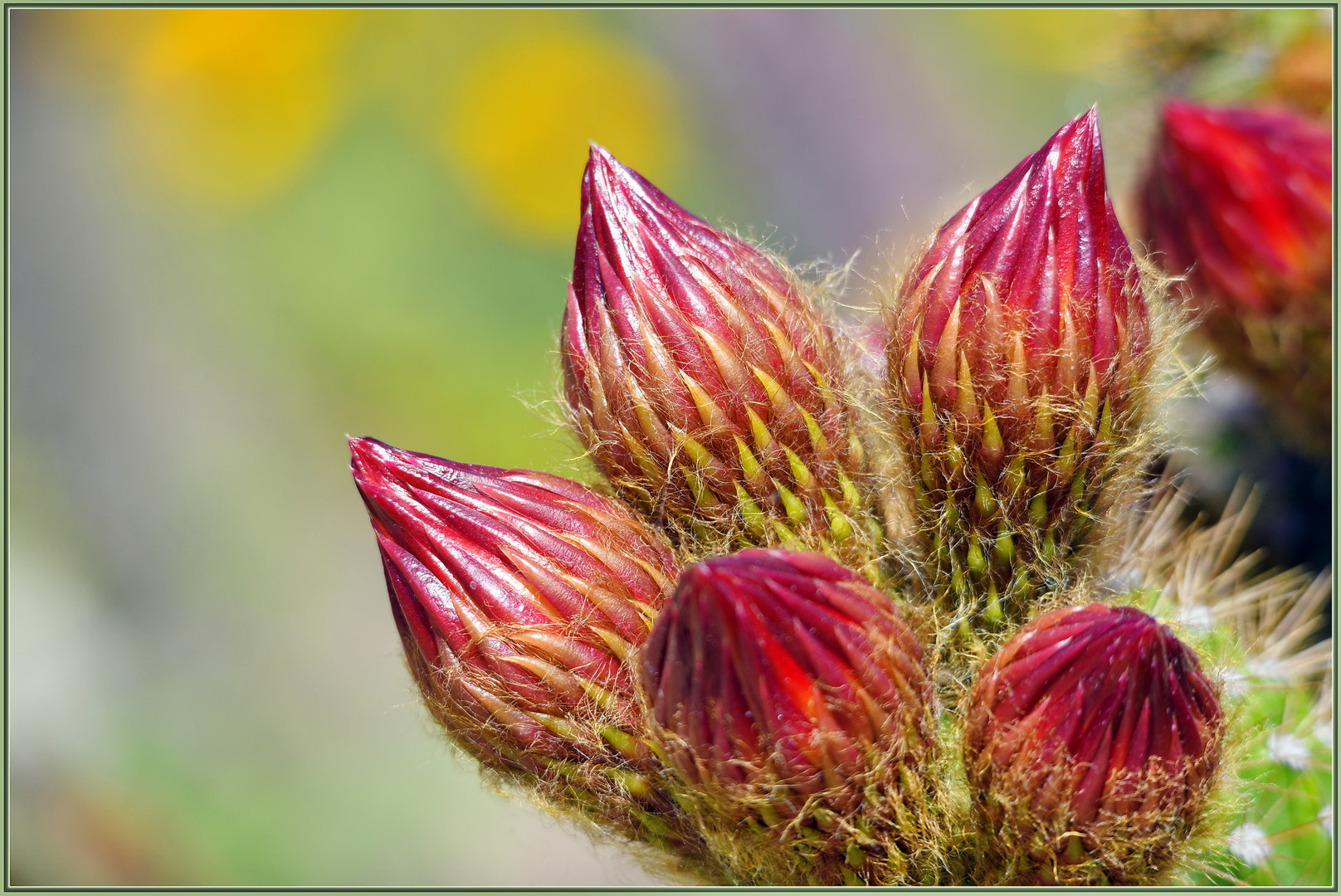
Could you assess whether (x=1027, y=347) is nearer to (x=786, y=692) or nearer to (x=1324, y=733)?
(x=786, y=692)

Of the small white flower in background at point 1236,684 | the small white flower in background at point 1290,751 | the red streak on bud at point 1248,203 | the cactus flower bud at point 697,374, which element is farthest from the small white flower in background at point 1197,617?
the cactus flower bud at point 697,374

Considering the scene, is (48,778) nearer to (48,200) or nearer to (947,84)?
(48,200)

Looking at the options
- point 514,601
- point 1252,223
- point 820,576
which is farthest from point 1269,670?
point 514,601

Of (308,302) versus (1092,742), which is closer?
(1092,742)

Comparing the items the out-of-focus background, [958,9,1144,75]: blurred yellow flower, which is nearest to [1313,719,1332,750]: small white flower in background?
the out-of-focus background

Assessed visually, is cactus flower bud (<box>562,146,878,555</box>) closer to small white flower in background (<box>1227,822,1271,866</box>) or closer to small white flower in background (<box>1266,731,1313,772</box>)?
small white flower in background (<box>1227,822,1271,866</box>)
